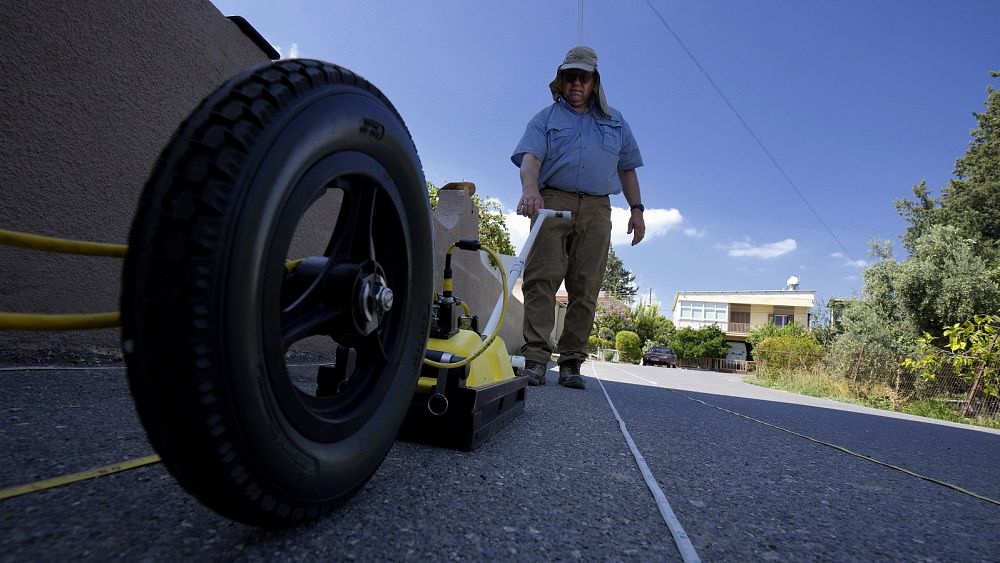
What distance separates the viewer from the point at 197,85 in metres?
2.66

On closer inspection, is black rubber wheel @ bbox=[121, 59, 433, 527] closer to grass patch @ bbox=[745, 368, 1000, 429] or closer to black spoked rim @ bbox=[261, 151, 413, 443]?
black spoked rim @ bbox=[261, 151, 413, 443]

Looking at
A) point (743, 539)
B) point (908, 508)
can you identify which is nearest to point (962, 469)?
point (908, 508)

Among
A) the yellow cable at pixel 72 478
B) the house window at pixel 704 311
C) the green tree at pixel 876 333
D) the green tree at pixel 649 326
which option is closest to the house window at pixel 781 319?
the house window at pixel 704 311

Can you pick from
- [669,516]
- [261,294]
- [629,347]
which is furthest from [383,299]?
[629,347]

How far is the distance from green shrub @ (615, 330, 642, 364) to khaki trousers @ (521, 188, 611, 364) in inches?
1097

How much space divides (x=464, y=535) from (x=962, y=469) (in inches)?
90.4

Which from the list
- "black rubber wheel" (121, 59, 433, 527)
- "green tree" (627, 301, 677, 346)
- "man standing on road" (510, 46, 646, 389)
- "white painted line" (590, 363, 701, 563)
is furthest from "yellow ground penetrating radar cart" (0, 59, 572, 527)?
"green tree" (627, 301, 677, 346)

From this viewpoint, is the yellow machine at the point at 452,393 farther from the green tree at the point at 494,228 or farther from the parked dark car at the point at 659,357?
the parked dark car at the point at 659,357

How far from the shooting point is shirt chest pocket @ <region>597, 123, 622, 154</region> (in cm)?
351

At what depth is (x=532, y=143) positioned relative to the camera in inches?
136

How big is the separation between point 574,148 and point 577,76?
53 cm

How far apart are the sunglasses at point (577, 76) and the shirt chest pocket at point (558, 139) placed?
1.15 ft

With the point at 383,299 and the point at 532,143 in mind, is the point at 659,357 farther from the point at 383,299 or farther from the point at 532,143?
the point at 383,299

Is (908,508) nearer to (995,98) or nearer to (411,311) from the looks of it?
(411,311)
